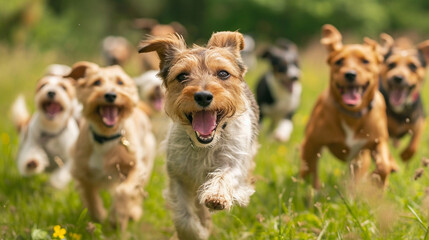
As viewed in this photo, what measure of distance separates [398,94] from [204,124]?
311 centimetres

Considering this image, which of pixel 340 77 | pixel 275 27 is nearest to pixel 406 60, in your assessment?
pixel 340 77

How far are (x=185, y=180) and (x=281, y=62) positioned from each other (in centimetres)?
460

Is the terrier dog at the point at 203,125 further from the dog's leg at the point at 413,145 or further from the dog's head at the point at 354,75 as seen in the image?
the dog's leg at the point at 413,145

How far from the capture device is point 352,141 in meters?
A: 4.90

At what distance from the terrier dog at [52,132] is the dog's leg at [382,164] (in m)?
2.99

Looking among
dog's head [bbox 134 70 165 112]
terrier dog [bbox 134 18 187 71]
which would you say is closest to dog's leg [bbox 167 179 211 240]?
dog's head [bbox 134 70 165 112]

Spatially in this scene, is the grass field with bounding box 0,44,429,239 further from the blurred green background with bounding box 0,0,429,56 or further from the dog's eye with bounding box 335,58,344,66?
the blurred green background with bounding box 0,0,429,56

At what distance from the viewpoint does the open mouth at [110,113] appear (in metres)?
4.75

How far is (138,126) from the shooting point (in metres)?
5.41

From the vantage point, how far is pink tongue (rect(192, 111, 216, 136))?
3514mm

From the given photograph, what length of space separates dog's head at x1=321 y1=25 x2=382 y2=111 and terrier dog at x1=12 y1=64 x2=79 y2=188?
2664 mm

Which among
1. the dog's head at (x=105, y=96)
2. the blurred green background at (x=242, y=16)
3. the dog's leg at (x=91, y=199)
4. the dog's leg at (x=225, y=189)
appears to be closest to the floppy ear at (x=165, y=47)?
the dog's leg at (x=225, y=189)

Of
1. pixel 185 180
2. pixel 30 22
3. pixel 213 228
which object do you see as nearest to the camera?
pixel 185 180

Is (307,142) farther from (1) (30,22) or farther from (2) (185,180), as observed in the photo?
(1) (30,22)
